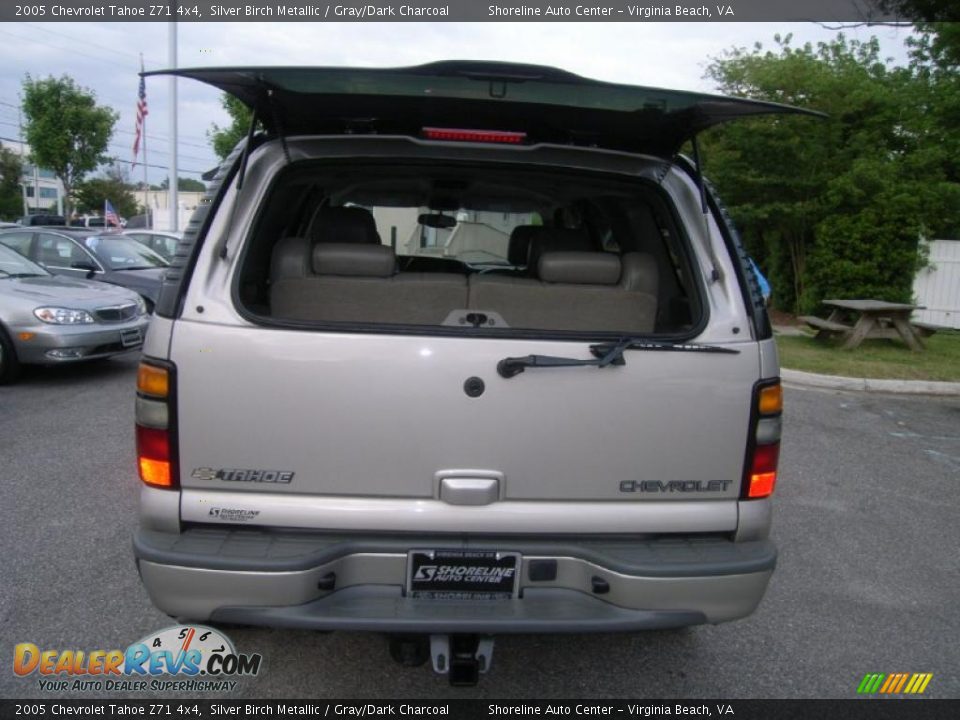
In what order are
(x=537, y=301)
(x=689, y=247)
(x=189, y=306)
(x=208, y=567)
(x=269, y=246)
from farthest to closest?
1. (x=269, y=246)
2. (x=537, y=301)
3. (x=689, y=247)
4. (x=189, y=306)
5. (x=208, y=567)

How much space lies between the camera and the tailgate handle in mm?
2213

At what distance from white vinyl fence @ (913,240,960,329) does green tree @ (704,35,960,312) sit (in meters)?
0.62

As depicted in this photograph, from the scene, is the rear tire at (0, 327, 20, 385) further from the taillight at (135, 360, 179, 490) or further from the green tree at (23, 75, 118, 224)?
the green tree at (23, 75, 118, 224)

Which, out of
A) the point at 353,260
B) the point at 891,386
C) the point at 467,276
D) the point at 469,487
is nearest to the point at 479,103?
the point at 353,260

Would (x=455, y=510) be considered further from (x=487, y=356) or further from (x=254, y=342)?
(x=254, y=342)

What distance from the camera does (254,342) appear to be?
7.04 ft

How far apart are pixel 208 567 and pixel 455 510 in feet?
2.42

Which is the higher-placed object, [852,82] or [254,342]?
[852,82]

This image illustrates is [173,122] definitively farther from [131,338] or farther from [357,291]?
[357,291]

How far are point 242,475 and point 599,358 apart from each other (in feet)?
3.78

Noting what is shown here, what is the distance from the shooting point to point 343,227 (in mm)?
3498

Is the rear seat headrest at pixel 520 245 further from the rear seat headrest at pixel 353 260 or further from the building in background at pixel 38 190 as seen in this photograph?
the building in background at pixel 38 190

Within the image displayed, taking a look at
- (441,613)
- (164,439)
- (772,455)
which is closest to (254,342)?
Answer: (164,439)

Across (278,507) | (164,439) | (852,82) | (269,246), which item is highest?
(852,82)
